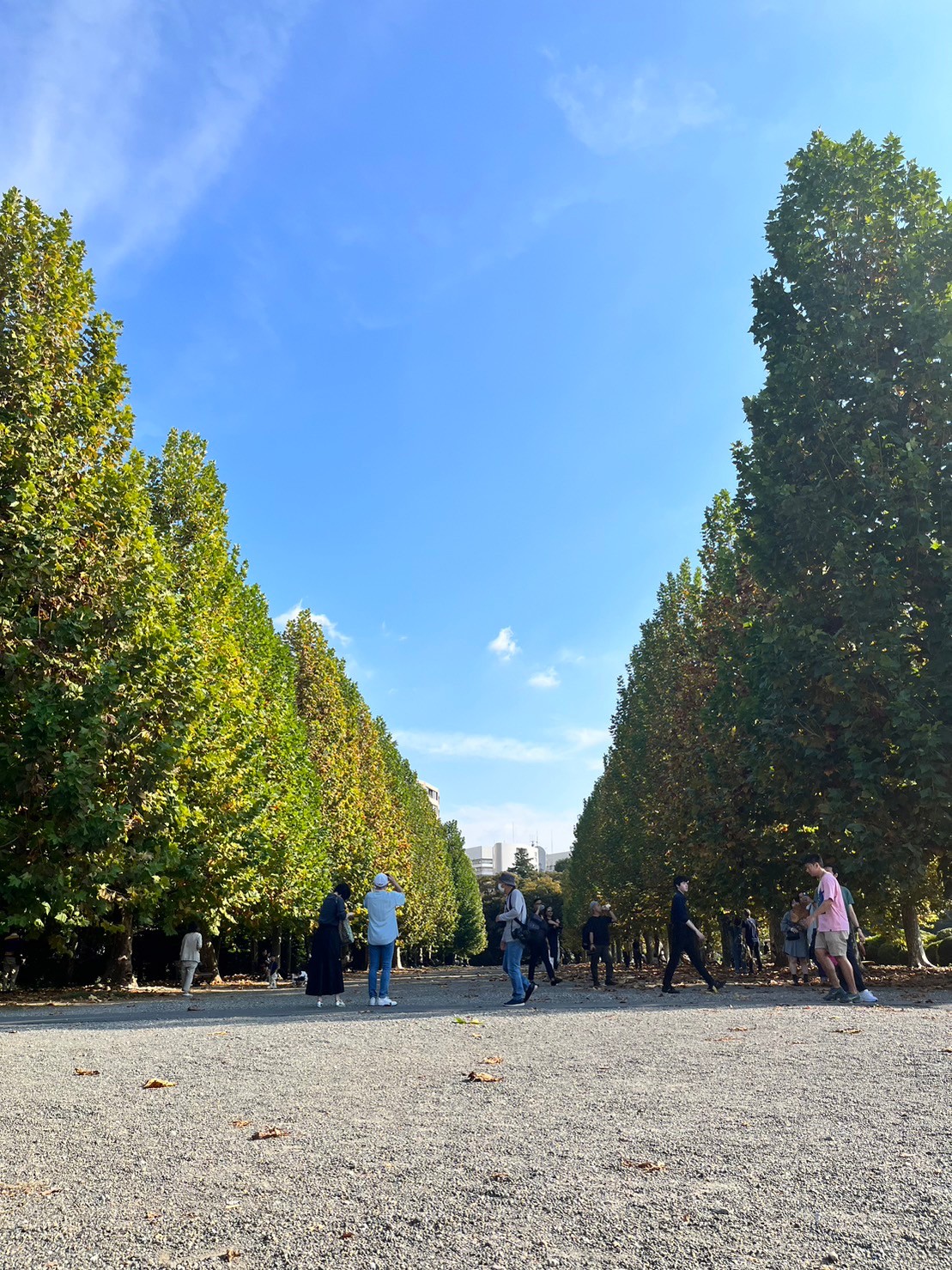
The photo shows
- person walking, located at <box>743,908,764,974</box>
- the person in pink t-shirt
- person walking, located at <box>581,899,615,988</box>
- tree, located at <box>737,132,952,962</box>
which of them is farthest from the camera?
person walking, located at <box>743,908,764,974</box>

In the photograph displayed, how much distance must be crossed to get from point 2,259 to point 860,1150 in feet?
68.3

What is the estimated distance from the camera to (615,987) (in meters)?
20.1

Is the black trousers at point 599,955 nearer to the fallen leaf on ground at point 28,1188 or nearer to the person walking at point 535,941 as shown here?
the person walking at point 535,941

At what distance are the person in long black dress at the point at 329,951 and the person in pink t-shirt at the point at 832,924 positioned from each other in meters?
7.31

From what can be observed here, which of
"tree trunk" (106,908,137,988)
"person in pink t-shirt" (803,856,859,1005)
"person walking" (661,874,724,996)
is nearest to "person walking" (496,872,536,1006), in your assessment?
"person walking" (661,874,724,996)

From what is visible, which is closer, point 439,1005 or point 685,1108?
point 685,1108

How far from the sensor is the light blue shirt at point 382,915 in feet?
47.5

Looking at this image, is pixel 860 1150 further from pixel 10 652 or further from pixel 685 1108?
pixel 10 652

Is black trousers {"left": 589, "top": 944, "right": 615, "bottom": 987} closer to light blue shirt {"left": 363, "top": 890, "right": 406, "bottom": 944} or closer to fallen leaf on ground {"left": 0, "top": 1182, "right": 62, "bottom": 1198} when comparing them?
light blue shirt {"left": 363, "top": 890, "right": 406, "bottom": 944}

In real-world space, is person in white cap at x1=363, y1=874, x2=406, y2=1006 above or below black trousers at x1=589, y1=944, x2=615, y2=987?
above

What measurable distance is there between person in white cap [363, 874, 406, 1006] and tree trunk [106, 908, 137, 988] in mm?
12058

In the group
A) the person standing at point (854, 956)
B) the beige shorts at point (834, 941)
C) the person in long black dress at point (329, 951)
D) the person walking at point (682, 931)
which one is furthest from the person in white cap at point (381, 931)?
the person standing at point (854, 956)

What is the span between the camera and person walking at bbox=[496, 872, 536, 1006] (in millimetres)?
14992

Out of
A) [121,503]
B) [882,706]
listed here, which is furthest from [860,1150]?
[121,503]
